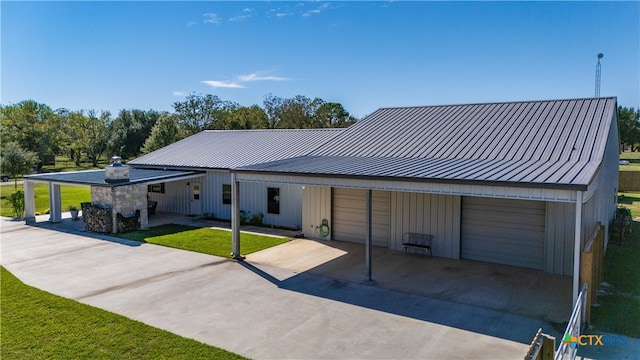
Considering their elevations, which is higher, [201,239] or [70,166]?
[70,166]

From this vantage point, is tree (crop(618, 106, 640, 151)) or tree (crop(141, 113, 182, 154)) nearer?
tree (crop(141, 113, 182, 154))

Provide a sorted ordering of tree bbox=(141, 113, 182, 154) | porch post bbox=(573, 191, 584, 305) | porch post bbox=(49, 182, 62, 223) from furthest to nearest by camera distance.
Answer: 1. tree bbox=(141, 113, 182, 154)
2. porch post bbox=(49, 182, 62, 223)
3. porch post bbox=(573, 191, 584, 305)

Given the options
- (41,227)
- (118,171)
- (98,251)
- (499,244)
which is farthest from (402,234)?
(41,227)

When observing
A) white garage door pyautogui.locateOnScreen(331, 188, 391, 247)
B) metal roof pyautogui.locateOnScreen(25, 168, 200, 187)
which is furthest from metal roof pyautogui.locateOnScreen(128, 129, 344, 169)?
white garage door pyautogui.locateOnScreen(331, 188, 391, 247)

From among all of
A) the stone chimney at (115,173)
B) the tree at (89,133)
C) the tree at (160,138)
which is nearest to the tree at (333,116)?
the tree at (160,138)

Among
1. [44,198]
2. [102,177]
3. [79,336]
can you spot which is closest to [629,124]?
[102,177]

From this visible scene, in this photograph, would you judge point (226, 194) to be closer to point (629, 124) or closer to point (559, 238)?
point (559, 238)

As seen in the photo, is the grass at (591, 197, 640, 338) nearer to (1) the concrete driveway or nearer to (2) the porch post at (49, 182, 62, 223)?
(1) the concrete driveway
